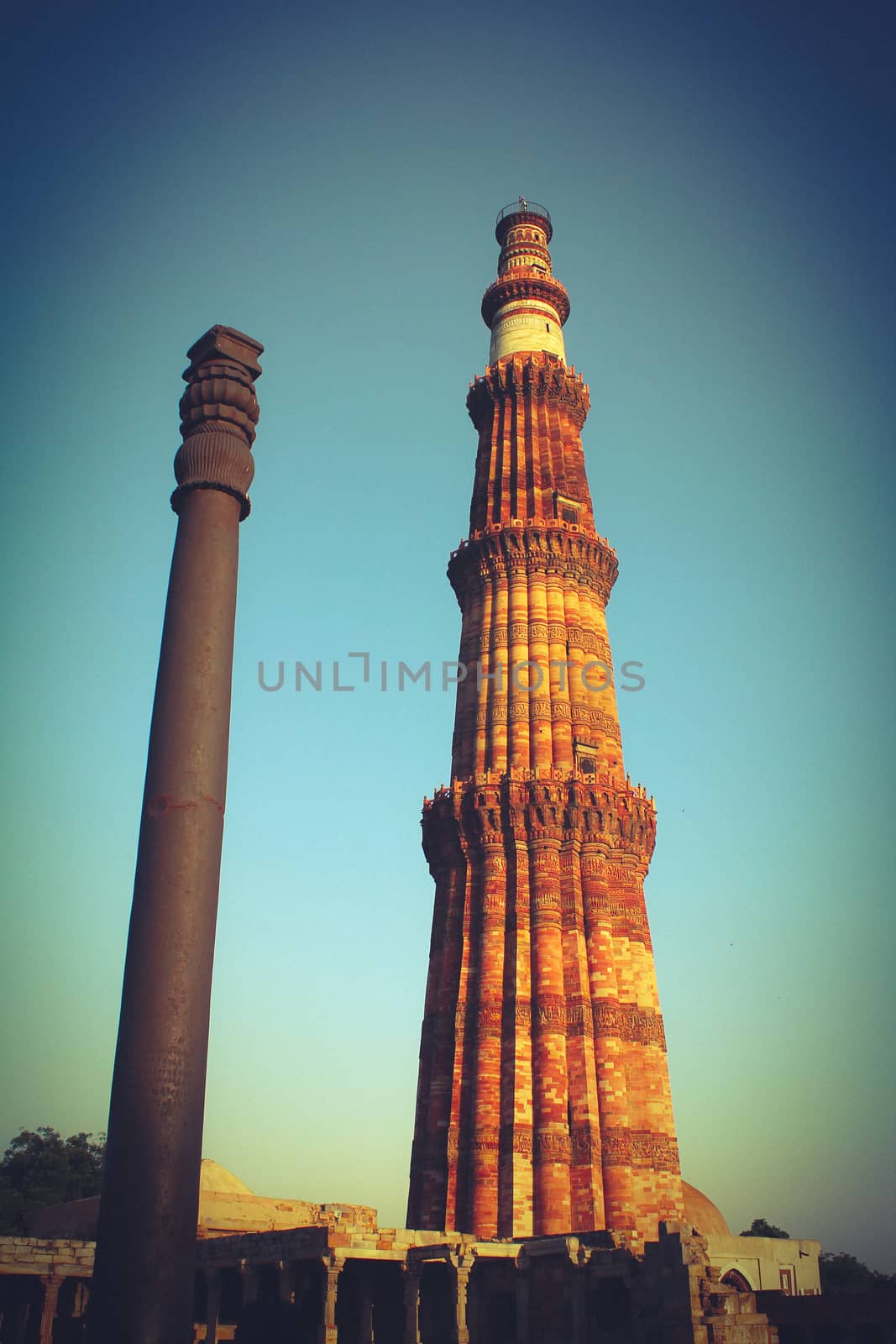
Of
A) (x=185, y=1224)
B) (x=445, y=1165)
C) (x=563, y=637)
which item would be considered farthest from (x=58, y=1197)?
(x=185, y=1224)

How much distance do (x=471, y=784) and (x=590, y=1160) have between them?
10170 millimetres

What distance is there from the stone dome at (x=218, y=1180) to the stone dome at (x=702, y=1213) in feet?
40.3

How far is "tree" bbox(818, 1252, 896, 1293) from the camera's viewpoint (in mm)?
53531

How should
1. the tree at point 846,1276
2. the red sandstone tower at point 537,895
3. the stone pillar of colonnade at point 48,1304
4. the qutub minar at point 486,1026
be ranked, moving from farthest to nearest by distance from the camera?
the tree at point 846,1276
the red sandstone tower at point 537,895
the stone pillar of colonnade at point 48,1304
the qutub minar at point 486,1026

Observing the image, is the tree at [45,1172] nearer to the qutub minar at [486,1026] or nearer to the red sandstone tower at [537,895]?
the qutub minar at [486,1026]

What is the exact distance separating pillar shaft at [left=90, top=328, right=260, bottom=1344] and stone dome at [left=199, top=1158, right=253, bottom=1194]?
2390 centimetres

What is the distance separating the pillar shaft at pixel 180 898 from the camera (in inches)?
381

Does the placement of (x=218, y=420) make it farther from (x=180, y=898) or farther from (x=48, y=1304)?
(x=48, y=1304)

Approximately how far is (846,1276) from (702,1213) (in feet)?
99.6

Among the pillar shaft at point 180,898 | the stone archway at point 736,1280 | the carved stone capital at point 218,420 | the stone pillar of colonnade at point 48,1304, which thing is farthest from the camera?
the stone archway at point 736,1280

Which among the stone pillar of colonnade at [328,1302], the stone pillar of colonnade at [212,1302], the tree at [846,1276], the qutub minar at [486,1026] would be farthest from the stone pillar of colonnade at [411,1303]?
the tree at [846,1276]

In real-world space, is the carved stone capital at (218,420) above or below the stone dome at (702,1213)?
above

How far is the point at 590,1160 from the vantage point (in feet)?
89.5

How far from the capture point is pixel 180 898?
10.9 metres
